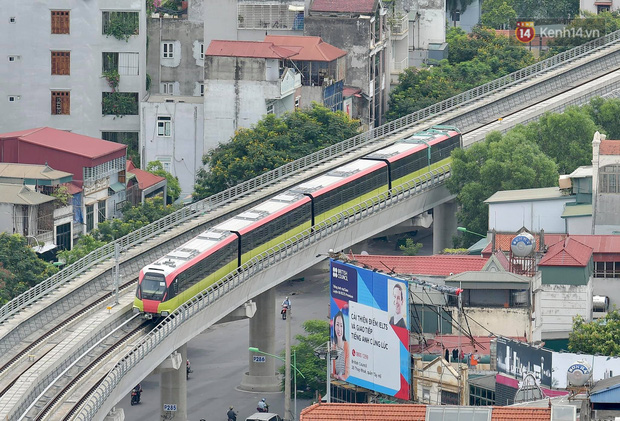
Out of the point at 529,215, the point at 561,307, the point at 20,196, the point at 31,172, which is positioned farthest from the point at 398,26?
the point at 561,307

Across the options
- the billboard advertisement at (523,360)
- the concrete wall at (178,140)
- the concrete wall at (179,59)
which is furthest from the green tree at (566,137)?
the billboard advertisement at (523,360)

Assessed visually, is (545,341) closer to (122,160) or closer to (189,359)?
(189,359)

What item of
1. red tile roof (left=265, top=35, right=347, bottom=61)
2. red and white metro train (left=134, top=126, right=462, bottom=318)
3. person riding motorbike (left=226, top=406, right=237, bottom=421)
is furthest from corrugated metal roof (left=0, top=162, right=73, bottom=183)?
red tile roof (left=265, top=35, right=347, bottom=61)

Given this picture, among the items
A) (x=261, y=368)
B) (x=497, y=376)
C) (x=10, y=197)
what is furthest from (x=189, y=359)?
(x=497, y=376)

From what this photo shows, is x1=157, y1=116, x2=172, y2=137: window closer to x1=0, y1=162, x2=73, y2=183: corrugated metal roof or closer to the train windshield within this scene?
x1=0, y1=162, x2=73, y2=183: corrugated metal roof

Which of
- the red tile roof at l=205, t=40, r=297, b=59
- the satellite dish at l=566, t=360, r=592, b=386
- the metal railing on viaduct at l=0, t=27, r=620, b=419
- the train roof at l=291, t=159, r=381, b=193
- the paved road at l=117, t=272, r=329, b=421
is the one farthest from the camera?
the red tile roof at l=205, t=40, r=297, b=59

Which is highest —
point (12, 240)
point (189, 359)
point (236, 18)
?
point (236, 18)
